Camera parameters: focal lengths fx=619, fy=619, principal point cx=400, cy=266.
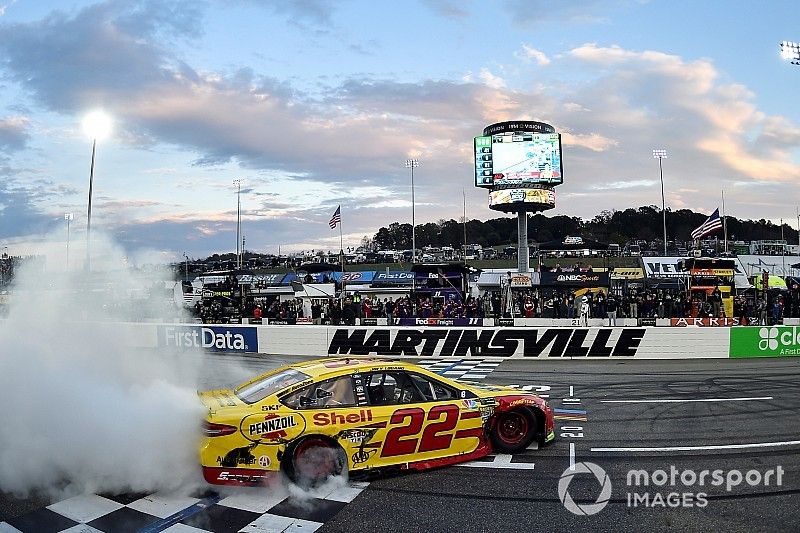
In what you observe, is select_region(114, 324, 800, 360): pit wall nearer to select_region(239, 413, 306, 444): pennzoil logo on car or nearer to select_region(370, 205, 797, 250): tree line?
select_region(239, 413, 306, 444): pennzoil logo on car

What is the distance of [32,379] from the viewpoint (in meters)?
6.66

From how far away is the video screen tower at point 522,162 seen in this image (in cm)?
4006

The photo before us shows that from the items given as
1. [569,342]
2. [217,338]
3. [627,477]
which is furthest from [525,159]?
[627,477]

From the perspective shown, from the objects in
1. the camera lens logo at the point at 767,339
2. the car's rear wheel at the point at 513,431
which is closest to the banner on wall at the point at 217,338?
the car's rear wheel at the point at 513,431

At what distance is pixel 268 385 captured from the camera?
7082 millimetres

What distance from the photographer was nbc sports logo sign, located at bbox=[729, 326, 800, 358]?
18.1m

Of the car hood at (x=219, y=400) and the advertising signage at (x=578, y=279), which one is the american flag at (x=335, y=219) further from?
the car hood at (x=219, y=400)

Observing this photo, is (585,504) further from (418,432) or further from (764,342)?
(764,342)

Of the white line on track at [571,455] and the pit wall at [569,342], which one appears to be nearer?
the white line on track at [571,455]

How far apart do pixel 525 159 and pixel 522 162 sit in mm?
267

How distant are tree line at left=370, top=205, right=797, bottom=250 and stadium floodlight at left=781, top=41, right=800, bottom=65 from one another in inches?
3179

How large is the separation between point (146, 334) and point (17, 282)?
2.77 m

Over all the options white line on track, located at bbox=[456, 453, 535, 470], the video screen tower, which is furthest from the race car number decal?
the video screen tower
